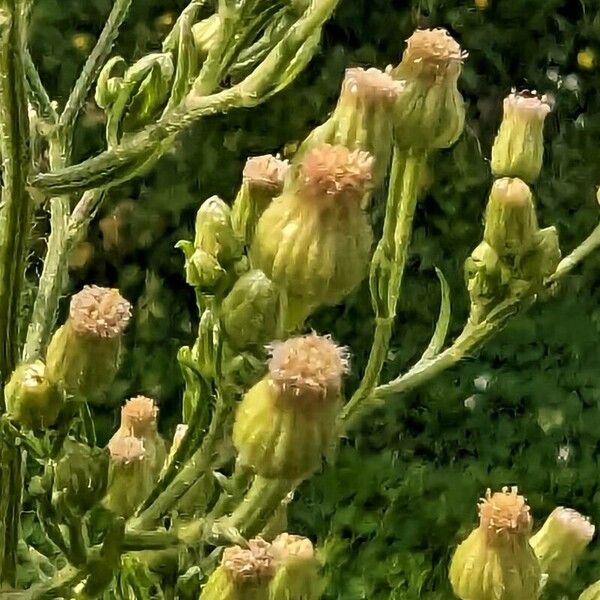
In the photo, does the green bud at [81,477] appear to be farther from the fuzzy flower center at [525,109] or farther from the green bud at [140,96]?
the fuzzy flower center at [525,109]

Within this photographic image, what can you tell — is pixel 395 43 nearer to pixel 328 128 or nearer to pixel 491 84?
pixel 491 84

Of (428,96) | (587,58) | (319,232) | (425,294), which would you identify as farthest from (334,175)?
(587,58)

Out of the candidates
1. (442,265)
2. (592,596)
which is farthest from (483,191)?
(592,596)

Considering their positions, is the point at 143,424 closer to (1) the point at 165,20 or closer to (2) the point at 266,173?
(2) the point at 266,173

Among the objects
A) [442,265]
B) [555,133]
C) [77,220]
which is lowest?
[442,265]

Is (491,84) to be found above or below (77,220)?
Result: below

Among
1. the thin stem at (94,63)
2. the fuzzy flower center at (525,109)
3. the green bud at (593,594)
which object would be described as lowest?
the green bud at (593,594)

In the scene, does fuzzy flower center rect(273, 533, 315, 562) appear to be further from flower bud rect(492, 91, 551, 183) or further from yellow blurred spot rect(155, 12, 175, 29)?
yellow blurred spot rect(155, 12, 175, 29)

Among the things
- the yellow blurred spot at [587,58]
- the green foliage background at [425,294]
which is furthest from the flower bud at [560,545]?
the yellow blurred spot at [587,58]
